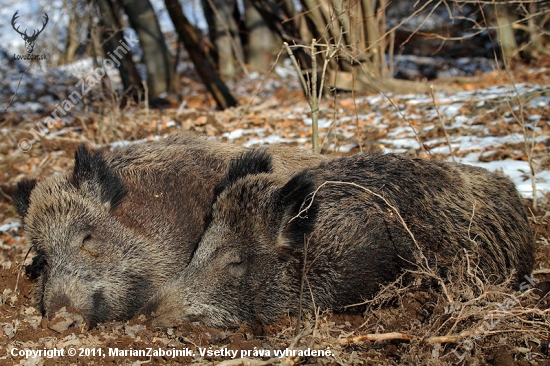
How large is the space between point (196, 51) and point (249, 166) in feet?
19.9

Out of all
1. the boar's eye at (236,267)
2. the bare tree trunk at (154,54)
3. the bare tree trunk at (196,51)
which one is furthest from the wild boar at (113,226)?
the bare tree trunk at (154,54)

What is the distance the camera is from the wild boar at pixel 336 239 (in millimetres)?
3732

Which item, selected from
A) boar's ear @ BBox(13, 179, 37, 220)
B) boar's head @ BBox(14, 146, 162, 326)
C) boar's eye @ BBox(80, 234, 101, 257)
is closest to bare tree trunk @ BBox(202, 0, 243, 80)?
boar's ear @ BBox(13, 179, 37, 220)

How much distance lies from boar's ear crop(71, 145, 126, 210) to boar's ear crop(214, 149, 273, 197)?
838mm

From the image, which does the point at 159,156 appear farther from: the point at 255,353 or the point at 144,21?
the point at 144,21

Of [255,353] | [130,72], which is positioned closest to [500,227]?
[255,353]

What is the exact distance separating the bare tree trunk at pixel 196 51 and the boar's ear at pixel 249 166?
5839 mm

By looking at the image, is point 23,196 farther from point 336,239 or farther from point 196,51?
point 196,51

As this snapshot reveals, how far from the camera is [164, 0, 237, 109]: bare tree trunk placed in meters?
9.41

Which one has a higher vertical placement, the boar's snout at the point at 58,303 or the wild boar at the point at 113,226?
the wild boar at the point at 113,226

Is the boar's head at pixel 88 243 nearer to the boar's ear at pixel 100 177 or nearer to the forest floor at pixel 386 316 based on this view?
the boar's ear at pixel 100 177

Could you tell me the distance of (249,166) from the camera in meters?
4.21

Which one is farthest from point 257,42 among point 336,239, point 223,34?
point 336,239

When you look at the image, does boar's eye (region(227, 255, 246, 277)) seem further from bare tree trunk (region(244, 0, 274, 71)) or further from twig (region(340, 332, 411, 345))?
bare tree trunk (region(244, 0, 274, 71))
